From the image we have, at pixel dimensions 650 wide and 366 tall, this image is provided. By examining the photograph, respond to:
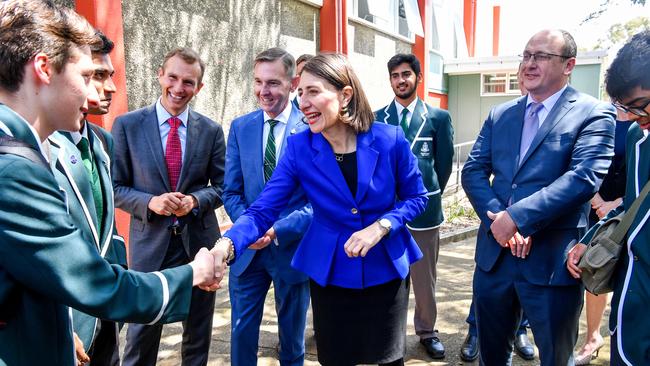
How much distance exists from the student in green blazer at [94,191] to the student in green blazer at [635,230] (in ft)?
6.83

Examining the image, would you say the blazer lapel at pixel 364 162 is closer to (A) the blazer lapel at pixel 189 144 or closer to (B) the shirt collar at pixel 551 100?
(B) the shirt collar at pixel 551 100

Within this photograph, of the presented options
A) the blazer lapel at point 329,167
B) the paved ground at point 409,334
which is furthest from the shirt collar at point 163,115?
the paved ground at point 409,334

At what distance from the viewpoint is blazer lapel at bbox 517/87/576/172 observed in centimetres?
284

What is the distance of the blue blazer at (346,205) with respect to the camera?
8.75ft

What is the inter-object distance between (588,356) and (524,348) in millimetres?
455

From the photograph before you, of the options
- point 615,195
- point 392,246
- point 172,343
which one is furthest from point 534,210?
point 172,343

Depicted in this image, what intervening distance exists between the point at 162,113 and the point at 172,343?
6.75ft

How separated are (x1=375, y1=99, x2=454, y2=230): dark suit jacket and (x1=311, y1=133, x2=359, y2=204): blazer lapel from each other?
190cm

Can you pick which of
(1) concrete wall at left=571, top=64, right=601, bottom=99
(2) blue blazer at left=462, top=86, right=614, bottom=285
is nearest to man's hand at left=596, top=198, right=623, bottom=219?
(2) blue blazer at left=462, top=86, right=614, bottom=285

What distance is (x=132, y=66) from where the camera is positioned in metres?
5.79

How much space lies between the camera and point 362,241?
2.44m

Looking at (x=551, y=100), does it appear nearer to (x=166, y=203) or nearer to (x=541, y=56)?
(x=541, y=56)

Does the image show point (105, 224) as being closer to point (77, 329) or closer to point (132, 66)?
point (77, 329)

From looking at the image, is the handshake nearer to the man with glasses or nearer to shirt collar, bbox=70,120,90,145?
shirt collar, bbox=70,120,90,145
